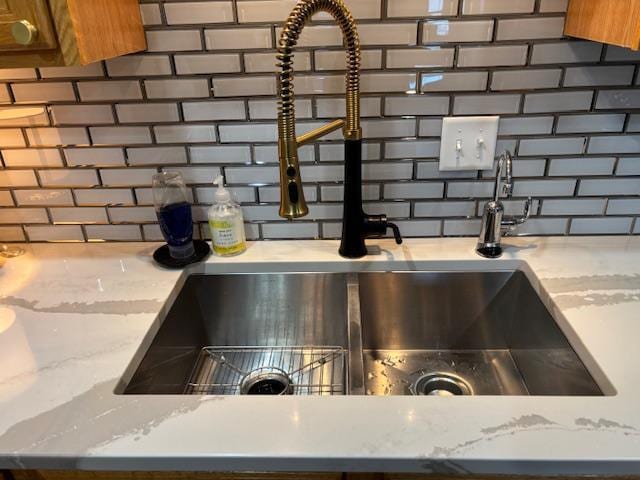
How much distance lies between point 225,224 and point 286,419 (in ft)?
1.70

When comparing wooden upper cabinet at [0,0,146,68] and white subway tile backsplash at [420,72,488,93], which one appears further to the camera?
white subway tile backsplash at [420,72,488,93]

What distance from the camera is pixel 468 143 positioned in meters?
1.10

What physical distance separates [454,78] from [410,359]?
612 mm

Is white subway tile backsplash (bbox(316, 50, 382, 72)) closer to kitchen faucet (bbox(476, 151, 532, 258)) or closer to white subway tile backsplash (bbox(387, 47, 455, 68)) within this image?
white subway tile backsplash (bbox(387, 47, 455, 68))

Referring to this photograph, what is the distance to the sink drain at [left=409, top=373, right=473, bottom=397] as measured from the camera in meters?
1.06

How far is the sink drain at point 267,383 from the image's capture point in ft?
3.45

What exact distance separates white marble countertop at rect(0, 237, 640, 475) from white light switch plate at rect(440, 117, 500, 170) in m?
0.33

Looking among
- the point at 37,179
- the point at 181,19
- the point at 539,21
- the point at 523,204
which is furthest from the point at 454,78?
the point at 37,179

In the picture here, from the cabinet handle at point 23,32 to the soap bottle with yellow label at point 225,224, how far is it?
42cm

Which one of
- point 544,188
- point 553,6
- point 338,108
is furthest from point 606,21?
point 338,108

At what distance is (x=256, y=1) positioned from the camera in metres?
1.00

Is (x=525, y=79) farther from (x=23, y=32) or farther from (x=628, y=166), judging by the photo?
(x=23, y=32)

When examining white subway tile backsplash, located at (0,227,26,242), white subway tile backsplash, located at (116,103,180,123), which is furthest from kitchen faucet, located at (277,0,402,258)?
white subway tile backsplash, located at (0,227,26,242)

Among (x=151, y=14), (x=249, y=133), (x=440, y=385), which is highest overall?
(x=151, y=14)
